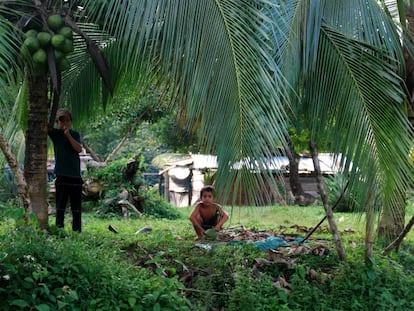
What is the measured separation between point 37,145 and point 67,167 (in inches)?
35.1

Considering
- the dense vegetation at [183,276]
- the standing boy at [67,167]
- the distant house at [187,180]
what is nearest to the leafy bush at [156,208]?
the dense vegetation at [183,276]

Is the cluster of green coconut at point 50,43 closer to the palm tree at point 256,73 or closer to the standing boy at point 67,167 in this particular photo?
the palm tree at point 256,73

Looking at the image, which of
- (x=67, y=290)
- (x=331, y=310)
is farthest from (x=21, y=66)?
(x=331, y=310)

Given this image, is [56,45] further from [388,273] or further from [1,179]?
[1,179]

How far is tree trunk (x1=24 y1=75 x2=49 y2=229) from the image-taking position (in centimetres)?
528

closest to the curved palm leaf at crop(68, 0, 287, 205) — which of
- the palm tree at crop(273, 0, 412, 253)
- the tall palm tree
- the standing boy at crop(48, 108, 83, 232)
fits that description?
the tall palm tree

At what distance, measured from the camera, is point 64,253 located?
13.9 ft

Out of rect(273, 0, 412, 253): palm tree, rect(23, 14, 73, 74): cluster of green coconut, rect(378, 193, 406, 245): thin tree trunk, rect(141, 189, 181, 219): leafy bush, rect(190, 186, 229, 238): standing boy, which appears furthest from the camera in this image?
rect(141, 189, 181, 219): leafy bush

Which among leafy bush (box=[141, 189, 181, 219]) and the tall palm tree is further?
leafy bush (box=[141, 189, 181, 219])

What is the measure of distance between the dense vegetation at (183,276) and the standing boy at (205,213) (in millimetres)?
332

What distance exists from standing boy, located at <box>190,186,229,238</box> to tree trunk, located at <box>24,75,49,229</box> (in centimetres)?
174

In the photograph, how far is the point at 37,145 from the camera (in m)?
5.29

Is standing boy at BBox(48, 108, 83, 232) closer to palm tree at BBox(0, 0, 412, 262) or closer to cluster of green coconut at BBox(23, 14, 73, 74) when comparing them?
palm tree at BBox(0, 0, 412, 262)

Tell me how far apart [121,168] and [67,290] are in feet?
25.2
